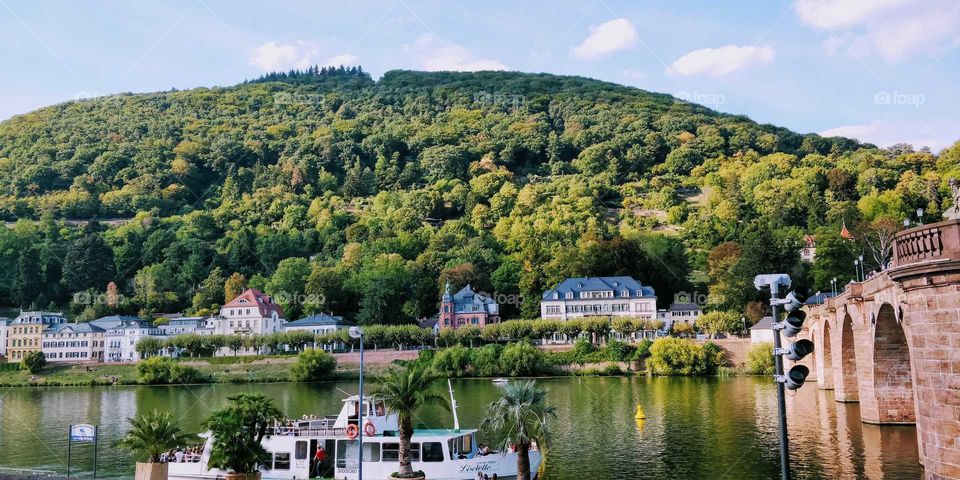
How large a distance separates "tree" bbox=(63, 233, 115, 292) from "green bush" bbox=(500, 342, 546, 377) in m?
97.1

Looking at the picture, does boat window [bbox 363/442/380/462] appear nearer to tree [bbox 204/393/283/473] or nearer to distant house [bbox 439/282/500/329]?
tree [bbox 204/393/283/473]

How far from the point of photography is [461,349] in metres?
97.2

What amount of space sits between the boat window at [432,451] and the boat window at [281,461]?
6172 millimetres

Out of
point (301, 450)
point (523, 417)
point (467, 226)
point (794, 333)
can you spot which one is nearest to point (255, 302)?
point (467, 226)

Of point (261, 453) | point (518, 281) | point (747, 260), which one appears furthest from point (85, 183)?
point (261, 453)

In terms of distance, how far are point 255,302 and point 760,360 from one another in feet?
259

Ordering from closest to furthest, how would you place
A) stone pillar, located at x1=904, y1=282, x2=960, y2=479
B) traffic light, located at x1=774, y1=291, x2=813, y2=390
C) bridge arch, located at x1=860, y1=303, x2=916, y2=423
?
1. traffic light, located at x1=774, y1=291, x2=813, y2=390
2. stone pillar, located at x1=904, y1=282, x2=960, y2=479
3. bridge arch, located at x1=860, y1=303, x2=916, y2=423

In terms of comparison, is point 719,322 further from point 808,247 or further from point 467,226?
point 467,226

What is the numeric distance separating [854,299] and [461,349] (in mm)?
57623

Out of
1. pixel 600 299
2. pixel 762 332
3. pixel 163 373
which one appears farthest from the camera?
pixel 600 299

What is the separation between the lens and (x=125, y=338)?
120 metres

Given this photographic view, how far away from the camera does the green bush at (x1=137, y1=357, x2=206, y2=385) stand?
313 ft

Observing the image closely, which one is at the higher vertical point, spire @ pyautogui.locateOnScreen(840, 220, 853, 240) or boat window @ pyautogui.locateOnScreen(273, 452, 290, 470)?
spire @ pyautogui.locateOnScreen(840, 220, 853, 240)

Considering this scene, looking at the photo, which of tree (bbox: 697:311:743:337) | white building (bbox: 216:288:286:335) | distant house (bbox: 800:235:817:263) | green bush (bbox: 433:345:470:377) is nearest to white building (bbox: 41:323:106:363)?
white building (bbox: 216:288:286:335)
